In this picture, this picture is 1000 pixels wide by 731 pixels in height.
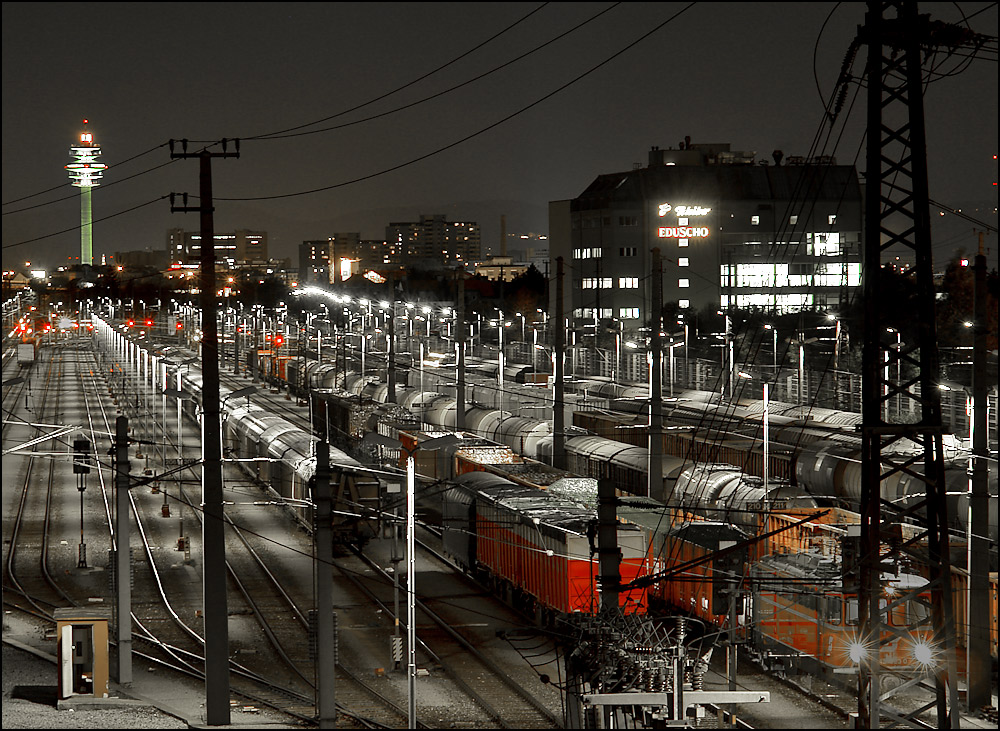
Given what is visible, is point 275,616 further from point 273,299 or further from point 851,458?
point 273,299

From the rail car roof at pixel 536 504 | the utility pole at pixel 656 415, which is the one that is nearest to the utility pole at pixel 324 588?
the rail car roof at pixel 536 504

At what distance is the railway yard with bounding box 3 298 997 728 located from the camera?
15.1 metres

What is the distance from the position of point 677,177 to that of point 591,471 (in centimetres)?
5866

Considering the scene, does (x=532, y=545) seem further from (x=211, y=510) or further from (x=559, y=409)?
(x=559, y=409)

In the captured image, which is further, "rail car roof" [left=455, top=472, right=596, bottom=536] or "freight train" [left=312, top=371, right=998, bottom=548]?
"freight train" [left=312, top=371, right=998, bottom=548]

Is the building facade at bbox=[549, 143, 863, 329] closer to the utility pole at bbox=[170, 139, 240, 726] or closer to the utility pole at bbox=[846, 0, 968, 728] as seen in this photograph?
the utility pole at bbox=[170, 139, 240, 726]

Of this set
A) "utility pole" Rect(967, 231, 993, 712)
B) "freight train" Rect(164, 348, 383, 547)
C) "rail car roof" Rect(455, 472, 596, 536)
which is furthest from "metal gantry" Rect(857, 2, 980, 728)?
"freight train" Rect(164, 348, 383, 547)

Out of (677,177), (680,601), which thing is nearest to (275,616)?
(680,601)

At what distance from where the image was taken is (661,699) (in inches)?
412

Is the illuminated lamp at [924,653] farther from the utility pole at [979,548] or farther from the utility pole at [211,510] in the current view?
the utility pole at [211,510]

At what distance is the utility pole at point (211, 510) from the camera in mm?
14734

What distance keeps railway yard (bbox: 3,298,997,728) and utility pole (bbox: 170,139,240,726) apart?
0.31 metres

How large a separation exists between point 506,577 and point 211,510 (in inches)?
296

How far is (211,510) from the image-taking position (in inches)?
581
